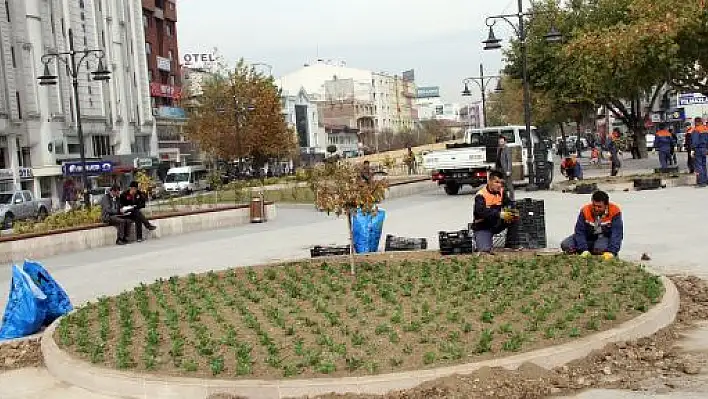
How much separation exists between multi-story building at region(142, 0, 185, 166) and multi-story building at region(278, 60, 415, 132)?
52483 millimetres

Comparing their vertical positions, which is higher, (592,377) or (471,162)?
(471,162)

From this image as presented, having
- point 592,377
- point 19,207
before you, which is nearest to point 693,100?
point 592,377

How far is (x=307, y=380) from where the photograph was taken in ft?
20.9

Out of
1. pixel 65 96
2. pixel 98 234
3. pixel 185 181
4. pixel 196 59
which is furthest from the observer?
pixel 196 59

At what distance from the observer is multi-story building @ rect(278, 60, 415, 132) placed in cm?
14600

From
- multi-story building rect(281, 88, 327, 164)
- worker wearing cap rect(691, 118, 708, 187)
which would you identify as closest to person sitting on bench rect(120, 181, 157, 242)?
worker wearing cap rect(691, 118, 708, 187)

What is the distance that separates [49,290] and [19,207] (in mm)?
27997

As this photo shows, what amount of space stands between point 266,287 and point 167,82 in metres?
75.7

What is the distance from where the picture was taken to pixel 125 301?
1055 cm

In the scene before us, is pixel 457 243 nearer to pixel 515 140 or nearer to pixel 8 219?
pixel 515 140

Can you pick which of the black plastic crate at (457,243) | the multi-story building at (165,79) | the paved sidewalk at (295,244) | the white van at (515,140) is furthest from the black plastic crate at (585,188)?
the multi-story building at (165,79)

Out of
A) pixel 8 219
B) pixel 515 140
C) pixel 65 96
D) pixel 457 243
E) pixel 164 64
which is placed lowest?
pixel 8 219

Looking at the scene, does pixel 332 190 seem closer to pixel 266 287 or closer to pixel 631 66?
pixel 266 287

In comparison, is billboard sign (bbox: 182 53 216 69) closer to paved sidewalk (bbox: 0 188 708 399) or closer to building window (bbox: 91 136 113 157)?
building window (bbox: 91 136 113 157)
